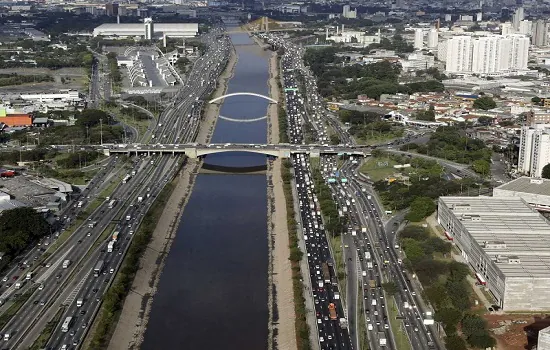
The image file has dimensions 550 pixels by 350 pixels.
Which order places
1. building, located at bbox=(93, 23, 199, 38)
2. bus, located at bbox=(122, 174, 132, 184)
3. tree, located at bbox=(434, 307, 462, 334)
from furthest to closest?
building, located at bbox=(93, 23, 199, 38)
bus, located at bbox=(122, 174, 132, 184)
tree, located at bbox=(434, 307, 462, 334)

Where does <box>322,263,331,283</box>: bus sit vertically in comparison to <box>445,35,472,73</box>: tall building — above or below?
below

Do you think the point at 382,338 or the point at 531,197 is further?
the point at 531,197

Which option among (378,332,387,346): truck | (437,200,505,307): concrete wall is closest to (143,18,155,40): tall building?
(437,200,505,307): concrete wall

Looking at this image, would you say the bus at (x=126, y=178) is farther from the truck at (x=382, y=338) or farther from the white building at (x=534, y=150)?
the white building at (x=534, y=150)

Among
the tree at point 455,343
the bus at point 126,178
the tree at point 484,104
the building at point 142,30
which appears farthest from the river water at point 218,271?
the building at point 142,30

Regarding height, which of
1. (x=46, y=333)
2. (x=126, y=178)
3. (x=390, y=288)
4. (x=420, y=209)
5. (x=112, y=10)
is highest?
Result: (x=112, y=10)

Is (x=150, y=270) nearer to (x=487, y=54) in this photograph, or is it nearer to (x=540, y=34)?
(x=487, y=54)

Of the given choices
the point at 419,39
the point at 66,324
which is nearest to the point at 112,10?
the point at 419,39

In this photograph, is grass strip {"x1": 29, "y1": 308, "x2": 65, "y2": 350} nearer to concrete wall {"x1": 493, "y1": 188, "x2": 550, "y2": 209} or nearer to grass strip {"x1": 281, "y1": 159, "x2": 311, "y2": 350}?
grass strip {"x1": 281, "y1": 159, "x2": 311, "y2": 350}
